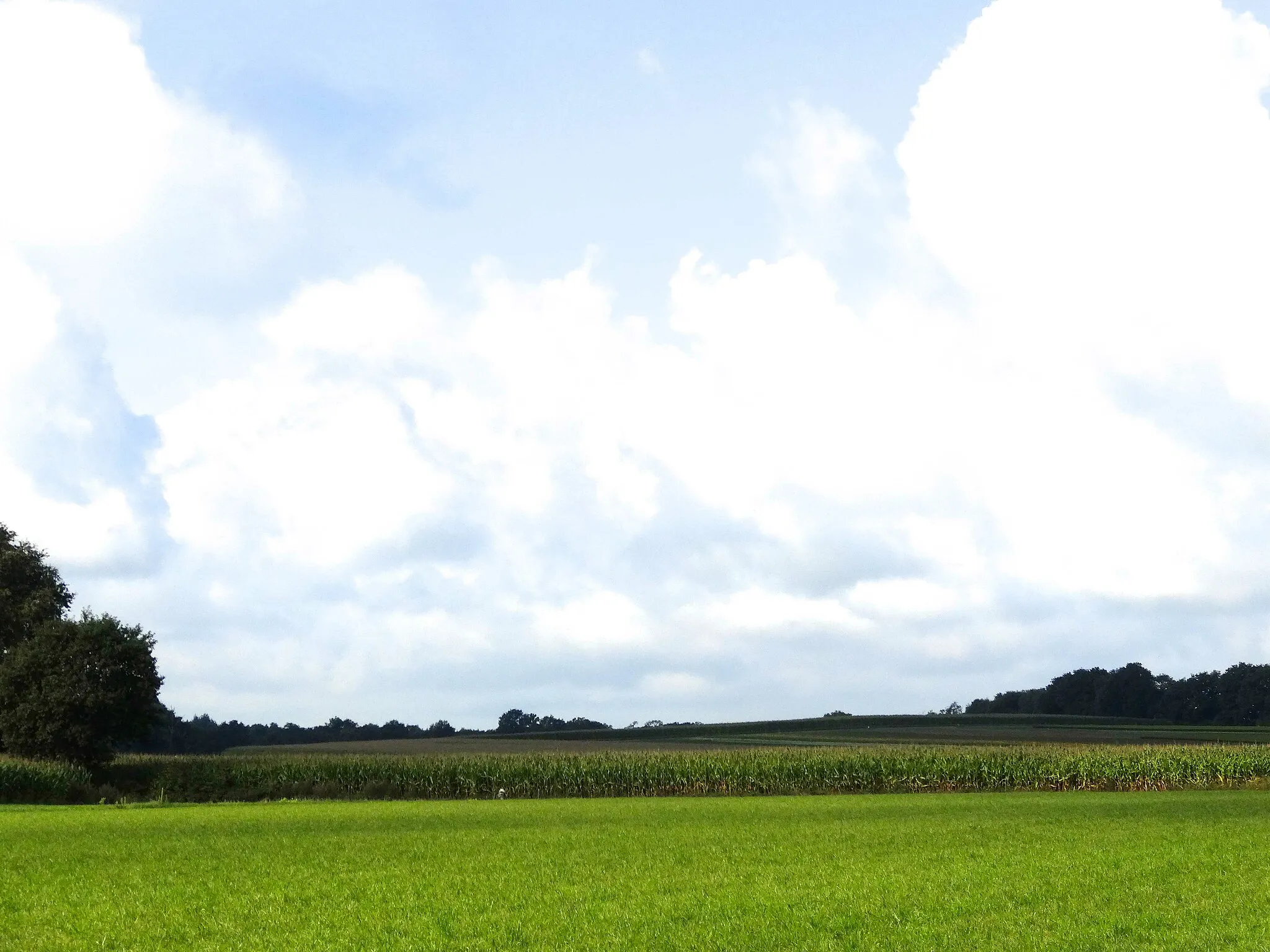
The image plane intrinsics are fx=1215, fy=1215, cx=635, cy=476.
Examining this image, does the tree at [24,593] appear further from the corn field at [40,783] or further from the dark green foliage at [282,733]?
the dark green foliage at [282,733]

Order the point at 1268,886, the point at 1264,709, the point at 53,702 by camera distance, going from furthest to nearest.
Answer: the point at 1264,709
the point at 53,702
the point at 1268,886

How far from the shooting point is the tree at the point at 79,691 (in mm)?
57250

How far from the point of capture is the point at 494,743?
106875 mm

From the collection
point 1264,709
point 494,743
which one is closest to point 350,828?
point 494,743

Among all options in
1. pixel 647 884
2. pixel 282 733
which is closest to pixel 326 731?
pixel 282 733

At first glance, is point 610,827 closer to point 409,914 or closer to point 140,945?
point 409,914

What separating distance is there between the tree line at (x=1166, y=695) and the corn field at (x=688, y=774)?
11454cm

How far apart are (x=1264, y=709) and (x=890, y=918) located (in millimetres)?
176464

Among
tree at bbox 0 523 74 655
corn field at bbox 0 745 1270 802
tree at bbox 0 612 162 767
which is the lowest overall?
corn field at bbox 0 745 1270 802

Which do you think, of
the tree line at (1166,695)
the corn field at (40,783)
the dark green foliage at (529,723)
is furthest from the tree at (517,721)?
the corn field at (40,783)

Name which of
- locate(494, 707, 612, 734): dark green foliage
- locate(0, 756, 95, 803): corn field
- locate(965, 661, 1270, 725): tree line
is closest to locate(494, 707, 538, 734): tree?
locate(494, 707, 612, 734): dark green foliage

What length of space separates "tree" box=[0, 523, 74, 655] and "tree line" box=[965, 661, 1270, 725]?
139964 mm

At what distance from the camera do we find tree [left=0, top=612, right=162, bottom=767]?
57250 millimetres

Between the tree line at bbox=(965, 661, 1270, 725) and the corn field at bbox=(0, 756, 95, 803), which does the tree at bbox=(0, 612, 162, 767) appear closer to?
the corn field at bbox=(0, 756, 95, 803)
